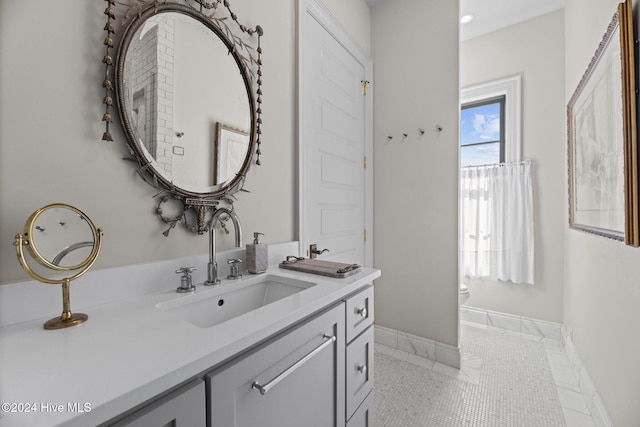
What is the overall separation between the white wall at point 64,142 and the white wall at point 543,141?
8.64 ft

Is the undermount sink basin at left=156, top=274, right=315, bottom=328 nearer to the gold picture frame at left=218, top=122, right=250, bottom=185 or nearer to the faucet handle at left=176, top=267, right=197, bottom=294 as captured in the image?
the faucet handle at left=176, top=267, right=197, bottom=294

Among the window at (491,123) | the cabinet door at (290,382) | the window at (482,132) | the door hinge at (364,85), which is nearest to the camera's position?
the cabinet door at (290,382)

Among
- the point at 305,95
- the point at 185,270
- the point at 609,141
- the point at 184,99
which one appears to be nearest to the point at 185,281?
the point at 185,270

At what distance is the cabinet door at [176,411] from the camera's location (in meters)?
0.45

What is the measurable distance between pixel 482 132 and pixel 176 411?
3.24 metres

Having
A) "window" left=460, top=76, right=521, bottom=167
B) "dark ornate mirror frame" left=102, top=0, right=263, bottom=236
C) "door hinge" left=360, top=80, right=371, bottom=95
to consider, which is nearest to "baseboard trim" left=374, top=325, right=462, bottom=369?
"window" left=460, top=76, right=521, bottom=167

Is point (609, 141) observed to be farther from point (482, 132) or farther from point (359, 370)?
point (482, 132)

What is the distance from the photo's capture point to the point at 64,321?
0.66 m

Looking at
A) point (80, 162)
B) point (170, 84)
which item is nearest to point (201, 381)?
point (80, 162)

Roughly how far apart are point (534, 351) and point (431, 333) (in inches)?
34.6

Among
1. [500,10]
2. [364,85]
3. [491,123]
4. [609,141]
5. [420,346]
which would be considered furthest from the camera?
[491,123]

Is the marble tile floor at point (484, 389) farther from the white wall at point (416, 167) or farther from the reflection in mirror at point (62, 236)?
the reflection in mirror at point (62, 236)

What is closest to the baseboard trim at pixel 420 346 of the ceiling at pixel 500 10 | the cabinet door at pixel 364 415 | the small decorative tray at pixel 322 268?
the cabinet door at pixel 364 415

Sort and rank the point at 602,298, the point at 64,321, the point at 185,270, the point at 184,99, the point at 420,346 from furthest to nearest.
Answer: the point at 420,346 → the point at 602,298 → the point at 184,99 → the point at 185,270 → the point at 64,321
